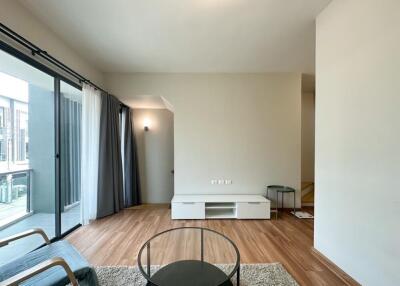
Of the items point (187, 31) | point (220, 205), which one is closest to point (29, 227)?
point (220, 205)

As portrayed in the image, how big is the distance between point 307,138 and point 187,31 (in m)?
4.03

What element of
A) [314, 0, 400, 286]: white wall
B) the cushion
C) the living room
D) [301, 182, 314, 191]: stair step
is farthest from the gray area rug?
[301, 182, 314, 191]: stair step

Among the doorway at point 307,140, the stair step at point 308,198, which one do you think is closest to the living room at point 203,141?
the stair step at point 308,198

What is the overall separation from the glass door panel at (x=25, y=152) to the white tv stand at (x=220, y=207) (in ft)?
6.04

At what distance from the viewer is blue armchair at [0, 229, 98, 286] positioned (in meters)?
1.20

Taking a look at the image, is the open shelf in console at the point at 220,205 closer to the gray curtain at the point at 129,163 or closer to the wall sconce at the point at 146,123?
the gray curtain at the point at 129,163

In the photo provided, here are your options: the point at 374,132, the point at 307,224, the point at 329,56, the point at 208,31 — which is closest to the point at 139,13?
the point at 208,31

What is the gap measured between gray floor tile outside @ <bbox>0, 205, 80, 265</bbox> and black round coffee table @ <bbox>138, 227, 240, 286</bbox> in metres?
1.44

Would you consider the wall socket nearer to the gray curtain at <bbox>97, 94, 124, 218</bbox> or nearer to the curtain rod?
the gray curtain at <bbox>97, 94, 124, 218</bbox>

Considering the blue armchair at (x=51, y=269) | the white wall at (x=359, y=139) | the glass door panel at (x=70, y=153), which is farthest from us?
the glass door panel at (x=70, y=153)

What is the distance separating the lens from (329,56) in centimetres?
210

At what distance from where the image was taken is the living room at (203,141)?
1590 millimetres

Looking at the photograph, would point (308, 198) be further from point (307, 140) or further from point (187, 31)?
point (187, 31)

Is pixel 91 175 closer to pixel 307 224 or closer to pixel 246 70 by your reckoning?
pixel 246 70
